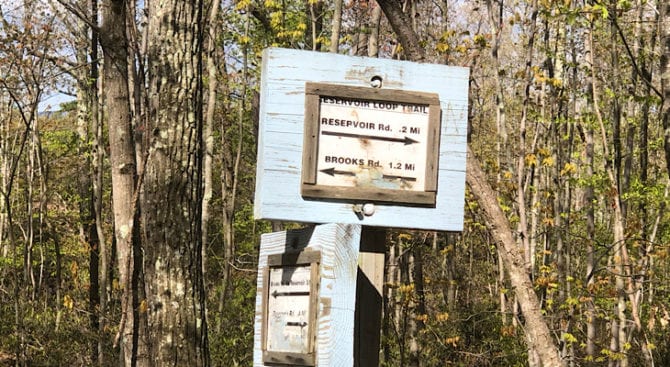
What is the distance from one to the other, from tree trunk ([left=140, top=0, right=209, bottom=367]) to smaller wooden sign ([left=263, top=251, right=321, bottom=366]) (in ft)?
8.24

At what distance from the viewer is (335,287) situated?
3.16m

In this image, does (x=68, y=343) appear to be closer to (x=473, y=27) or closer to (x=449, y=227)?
(x=473, y=27)

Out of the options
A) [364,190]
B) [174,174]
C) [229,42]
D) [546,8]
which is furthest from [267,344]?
[229,42]

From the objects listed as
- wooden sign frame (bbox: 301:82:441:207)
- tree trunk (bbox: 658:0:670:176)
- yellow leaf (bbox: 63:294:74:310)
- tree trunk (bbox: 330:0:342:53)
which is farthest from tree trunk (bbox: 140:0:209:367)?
yellow leaf (bbox: 63:294:74:310)

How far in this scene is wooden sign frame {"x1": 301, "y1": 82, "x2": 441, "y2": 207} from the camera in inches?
126

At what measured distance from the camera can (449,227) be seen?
3.33 m

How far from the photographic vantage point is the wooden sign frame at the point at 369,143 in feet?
10.5

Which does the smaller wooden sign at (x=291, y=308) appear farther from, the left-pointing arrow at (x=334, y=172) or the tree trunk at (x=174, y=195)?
the tree trunk at (x=174, y=195)

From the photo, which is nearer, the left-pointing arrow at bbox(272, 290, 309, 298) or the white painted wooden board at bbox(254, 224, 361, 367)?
the white painted wooden board at bbox(254, 224, 361, 367)

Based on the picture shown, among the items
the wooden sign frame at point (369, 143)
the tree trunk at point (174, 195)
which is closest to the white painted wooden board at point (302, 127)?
the wooden sign frame at point (369, 143)

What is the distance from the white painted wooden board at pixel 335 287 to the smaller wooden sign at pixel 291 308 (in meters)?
0.03

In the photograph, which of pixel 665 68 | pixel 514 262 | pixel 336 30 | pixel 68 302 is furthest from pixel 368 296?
pixel 68 302

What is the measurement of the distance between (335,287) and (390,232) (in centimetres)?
989

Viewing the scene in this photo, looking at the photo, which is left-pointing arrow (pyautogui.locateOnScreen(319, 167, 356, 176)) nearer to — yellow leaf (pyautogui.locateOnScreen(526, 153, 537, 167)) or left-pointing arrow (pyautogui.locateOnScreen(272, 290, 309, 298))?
left-pointing arrow (pyautogui.locateOnScreen(272, 290, 309, 298))
